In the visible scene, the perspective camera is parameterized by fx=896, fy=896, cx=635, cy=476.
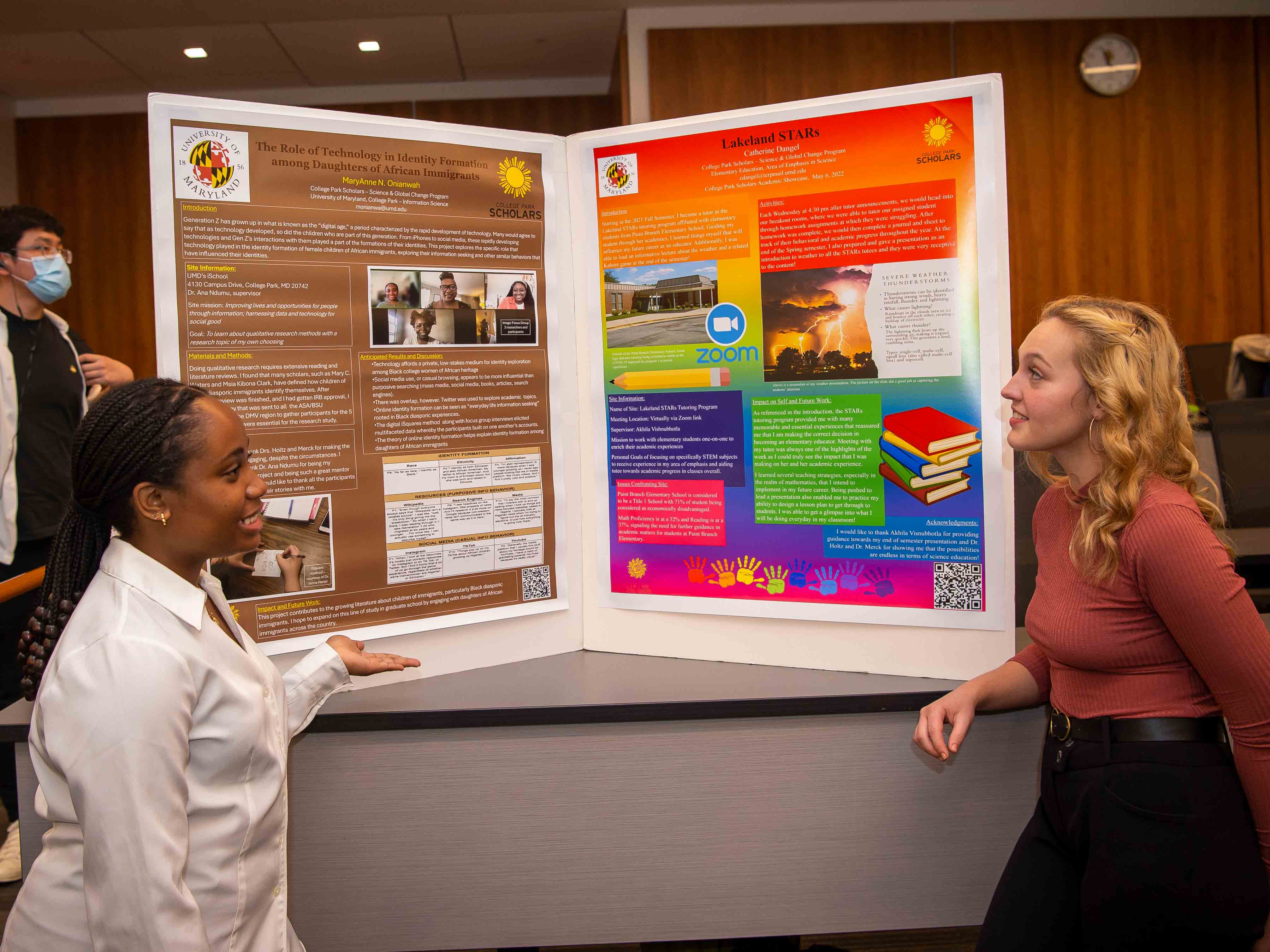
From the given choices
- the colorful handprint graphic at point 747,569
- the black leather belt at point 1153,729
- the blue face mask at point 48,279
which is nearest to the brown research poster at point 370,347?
the colorful handprint graphic at point 747,569

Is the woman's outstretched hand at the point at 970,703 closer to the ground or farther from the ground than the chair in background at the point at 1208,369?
closer to the ground

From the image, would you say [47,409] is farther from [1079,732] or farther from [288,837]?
[1079,732]

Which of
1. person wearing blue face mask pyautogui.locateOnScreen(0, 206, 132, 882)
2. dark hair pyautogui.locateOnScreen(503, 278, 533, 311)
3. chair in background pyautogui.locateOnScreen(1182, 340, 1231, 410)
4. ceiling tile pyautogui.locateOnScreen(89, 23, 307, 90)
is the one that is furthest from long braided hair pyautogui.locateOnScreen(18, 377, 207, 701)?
ceiling tile pyautogui.locateOnScreen(89, 23, 307, 90)

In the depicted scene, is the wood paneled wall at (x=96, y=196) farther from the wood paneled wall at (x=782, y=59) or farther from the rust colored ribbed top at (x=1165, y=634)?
the rust colored ribbed top at (x=1165, y=634)

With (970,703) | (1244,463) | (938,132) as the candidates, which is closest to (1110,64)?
(1244,463)

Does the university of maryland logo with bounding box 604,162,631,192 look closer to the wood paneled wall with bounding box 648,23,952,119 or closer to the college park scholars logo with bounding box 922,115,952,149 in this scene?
the college park scholars logo with bounding box 922,115,952,149

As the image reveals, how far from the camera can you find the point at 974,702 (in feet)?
4.57

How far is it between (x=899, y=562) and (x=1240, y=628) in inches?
23.8

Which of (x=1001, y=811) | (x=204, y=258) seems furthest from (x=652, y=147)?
(x=1001, y=811)

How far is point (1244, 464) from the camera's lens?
2604mm

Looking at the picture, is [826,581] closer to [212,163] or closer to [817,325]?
[817,325]

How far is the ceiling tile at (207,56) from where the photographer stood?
5094 mm

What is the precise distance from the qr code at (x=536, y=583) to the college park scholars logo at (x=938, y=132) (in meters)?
1.06

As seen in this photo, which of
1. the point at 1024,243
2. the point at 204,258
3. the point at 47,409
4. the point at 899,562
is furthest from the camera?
the point at 1024,243
